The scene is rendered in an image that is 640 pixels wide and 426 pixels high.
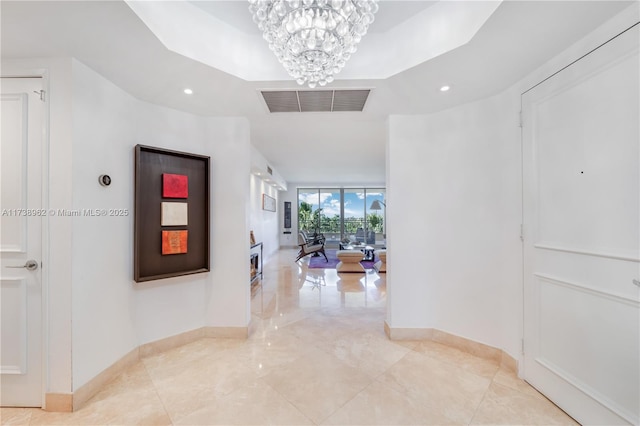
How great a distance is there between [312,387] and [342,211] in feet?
29.6

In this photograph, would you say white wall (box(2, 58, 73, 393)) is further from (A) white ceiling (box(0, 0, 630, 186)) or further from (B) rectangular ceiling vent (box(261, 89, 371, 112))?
(B) rectangular ceiling vent (box(261, 89, 371, 112))

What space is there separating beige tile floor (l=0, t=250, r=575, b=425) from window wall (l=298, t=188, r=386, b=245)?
310 inches

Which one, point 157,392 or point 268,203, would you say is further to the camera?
point 268,203

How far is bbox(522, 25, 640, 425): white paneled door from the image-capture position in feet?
4.44

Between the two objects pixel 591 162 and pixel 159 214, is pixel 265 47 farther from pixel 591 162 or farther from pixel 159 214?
pixel 591 162

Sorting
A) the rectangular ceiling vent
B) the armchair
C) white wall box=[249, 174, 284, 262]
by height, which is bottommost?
the armchair

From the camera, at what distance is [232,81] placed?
6.73 feet

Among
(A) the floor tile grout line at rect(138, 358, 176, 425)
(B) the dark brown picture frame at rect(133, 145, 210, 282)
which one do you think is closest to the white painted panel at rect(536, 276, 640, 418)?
(A) the floor tile grout line at rect(138, 358, 176, 425)

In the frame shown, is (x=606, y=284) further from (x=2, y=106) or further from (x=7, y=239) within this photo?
(x=2, y=106)

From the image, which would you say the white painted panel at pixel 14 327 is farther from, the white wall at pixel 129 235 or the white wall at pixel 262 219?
the white wall at pixel 262 219

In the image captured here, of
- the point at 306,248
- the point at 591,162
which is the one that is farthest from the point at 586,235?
the point at 306,248

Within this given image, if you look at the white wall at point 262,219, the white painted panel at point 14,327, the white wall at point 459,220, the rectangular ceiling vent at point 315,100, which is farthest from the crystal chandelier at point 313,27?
the white wall at point 262,219

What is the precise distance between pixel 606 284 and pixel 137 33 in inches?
127

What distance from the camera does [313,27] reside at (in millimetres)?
1271
